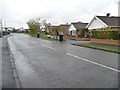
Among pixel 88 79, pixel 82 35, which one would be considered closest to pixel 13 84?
pixel 88 79

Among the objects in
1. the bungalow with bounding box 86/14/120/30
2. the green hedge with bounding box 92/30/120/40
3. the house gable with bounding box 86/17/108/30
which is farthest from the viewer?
the house gable with bounding box 86/17/108/30

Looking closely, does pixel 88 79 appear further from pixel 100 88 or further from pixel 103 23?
pixel 103 23

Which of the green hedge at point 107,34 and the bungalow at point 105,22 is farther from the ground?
the bungalow at point 105,22

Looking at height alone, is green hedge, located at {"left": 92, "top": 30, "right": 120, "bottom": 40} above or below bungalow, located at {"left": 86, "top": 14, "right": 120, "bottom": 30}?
below

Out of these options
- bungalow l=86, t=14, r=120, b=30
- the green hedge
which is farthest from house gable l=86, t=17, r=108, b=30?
the green hedge

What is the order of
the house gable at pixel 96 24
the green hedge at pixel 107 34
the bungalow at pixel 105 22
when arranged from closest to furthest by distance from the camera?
the green hedge at pixel 107 34
the bungalow at pixel 105 22
the house gable at pixel 96 24

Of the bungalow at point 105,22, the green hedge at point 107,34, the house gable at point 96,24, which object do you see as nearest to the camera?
the green hedge at point 107,34

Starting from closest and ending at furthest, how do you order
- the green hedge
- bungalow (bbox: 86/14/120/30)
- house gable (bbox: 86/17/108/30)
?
the green hedge
bungalow (bbox: 86/14/120/30)
house gable (bbox: 86/17/108/30)

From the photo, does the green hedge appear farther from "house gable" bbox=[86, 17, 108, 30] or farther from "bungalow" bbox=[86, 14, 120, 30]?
"house gable" bbox=[86, 17, 108, 30]

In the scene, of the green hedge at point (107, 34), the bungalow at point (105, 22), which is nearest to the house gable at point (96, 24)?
the bungalow at point (105, 22)

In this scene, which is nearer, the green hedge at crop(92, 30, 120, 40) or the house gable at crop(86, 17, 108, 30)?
the green hedge at crop(92, 30, 120, 40)

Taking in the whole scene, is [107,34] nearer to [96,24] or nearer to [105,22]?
[105,22]

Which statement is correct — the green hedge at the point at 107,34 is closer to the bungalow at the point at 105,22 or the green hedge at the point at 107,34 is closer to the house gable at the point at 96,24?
the bungalow at the point at 105,22

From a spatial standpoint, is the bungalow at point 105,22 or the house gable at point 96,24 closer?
the bungalow at point 105,22
